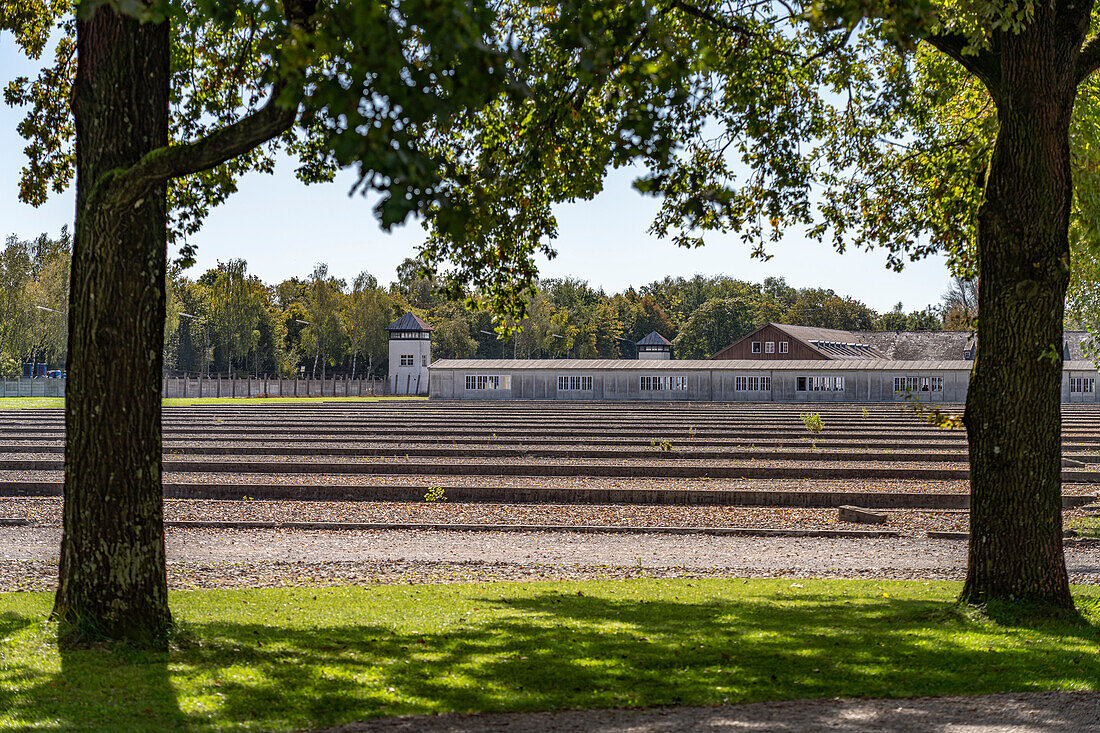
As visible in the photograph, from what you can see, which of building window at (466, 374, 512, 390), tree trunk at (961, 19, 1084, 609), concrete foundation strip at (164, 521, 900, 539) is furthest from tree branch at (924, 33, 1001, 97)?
building window at (466, 374, 512, 390)

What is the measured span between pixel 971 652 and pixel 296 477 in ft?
50.4

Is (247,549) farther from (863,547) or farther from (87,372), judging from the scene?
(863,547)

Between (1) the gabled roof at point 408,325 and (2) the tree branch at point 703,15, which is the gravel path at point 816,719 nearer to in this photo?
(2) the tree branch at point 703,15

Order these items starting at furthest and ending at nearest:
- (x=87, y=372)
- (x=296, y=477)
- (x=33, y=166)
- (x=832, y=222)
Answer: (x=296, y=477), (x=832, y=222), (x=33, y=166), (x=87, y=372)

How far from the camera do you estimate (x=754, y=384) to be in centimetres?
6544

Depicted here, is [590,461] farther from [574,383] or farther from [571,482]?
[574,383]

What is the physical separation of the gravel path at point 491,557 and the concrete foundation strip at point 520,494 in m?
3.37

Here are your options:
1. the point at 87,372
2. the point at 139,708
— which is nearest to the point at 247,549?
the point at 87,372

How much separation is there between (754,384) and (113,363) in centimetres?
6134

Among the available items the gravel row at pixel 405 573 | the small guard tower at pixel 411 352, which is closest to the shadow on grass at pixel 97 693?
the gravel row at pixel 405 573

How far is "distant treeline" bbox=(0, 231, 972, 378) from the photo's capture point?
75500 mm

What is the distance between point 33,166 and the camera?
32.6 ft

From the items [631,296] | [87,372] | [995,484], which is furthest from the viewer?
[631,296]

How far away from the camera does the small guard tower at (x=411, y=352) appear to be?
92.8 meters
